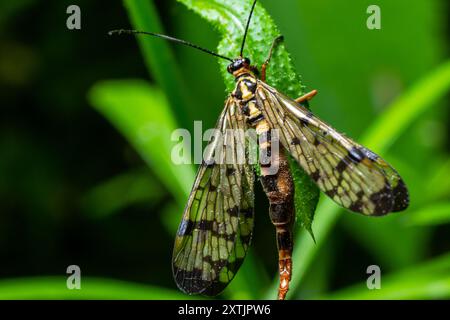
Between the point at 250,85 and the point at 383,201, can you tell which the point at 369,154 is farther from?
the point at 250,85

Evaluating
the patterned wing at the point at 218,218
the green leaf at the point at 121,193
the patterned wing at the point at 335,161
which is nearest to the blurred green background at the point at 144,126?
the green leaf at the point at 121,193

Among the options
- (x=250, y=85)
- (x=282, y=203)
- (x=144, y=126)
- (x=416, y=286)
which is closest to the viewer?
(x=282, y=203)

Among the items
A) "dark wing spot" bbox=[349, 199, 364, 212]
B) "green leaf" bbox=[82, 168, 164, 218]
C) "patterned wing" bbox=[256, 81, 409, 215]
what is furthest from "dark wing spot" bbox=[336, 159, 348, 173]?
"green leaf" bbox=[82, 168, 164, 218]

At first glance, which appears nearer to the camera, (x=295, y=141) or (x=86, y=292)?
(x=295, y=141)

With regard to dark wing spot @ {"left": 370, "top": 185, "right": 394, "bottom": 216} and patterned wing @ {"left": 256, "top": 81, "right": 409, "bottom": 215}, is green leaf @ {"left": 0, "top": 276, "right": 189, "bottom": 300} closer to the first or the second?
patterned wing @ {"left": 256, "top": 81, "right": 409, "bottom": 215}

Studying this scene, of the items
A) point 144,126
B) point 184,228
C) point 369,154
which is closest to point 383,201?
point 369,154
